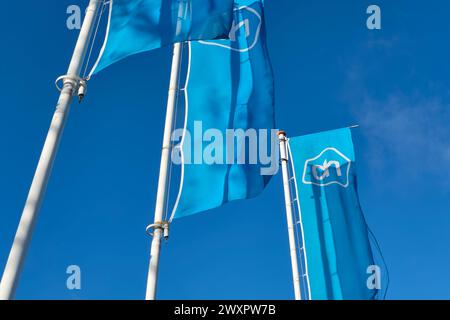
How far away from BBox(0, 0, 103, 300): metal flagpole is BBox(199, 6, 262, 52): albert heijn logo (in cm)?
331

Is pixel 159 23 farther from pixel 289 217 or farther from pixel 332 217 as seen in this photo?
pixel 289 217

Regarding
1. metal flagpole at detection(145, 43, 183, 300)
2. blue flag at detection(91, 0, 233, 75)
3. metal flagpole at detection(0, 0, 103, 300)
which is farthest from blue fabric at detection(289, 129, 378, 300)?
metal flagpole at detection(0, 0, 103, 300)

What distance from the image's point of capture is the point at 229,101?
31.1 ft

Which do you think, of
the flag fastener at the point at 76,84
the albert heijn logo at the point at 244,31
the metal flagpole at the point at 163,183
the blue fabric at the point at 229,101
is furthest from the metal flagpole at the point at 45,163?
the albert heijn logo at the point at 244,31

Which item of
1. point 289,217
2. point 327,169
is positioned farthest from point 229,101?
point 289,217

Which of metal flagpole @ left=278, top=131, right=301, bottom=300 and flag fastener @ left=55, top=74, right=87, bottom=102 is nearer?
flag fastener @ left=55, top=74, right=87, bottom=102

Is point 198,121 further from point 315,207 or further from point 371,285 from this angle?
point 371,285

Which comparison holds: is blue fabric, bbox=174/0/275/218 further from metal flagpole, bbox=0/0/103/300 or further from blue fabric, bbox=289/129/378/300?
blue fabric, bbox=289/129/378/300

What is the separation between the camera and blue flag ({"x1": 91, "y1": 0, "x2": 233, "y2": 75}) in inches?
277

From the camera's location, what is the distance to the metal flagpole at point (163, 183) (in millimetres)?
8242

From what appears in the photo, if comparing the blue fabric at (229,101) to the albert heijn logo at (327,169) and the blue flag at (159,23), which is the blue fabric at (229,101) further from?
the albert heijn logo at (327,169)

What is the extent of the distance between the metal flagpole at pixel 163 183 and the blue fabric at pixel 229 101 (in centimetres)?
62

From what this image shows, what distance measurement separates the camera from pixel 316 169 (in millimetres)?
12539

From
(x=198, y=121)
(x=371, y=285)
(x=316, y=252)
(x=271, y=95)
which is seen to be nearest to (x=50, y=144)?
(x=198, y=121)
